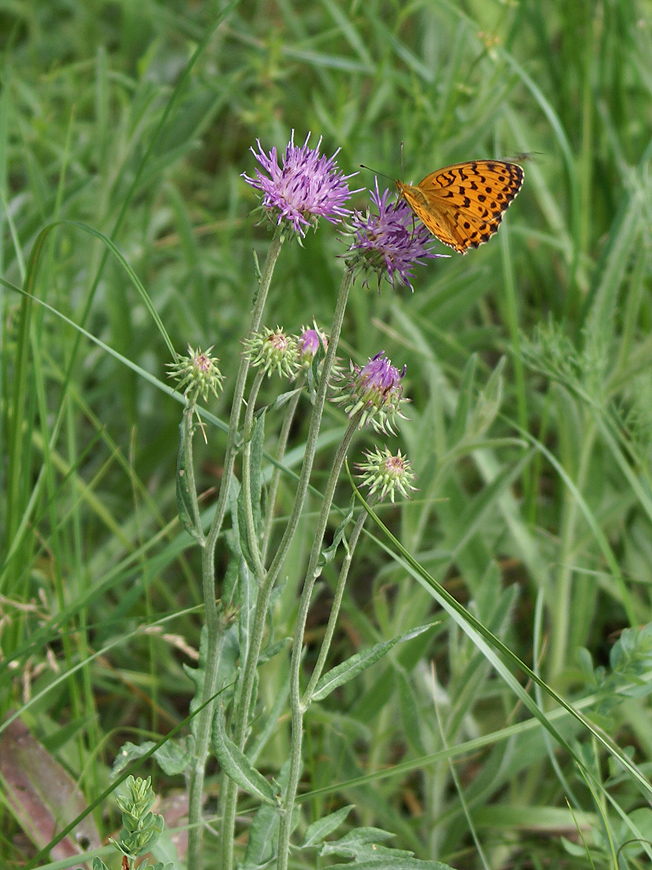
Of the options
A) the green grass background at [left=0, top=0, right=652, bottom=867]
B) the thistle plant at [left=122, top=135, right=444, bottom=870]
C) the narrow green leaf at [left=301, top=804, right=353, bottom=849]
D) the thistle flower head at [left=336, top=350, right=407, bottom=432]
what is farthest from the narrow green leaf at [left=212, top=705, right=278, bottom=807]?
the thistle flower head at [left=336, top=350, right=407, bottom=432]

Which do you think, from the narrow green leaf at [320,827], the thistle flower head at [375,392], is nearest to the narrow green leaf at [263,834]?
the narrow green leaf at [320,827]

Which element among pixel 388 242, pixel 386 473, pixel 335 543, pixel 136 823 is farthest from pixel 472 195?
pixel 136 823

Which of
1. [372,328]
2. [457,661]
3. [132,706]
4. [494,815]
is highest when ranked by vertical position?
[372,328]

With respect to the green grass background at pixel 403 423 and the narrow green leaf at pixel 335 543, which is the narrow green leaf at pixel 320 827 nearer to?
the green grass background at pixel 403 423

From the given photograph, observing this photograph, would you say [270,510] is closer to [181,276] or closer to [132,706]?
[132,706]

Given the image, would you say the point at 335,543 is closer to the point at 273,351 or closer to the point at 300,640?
the point at 300,640

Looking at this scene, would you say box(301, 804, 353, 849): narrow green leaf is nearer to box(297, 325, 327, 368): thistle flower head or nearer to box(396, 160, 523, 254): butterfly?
box(297, 325, 327, 368): thistle flower head

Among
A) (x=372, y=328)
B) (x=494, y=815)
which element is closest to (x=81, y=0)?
(x=372, y=328)
